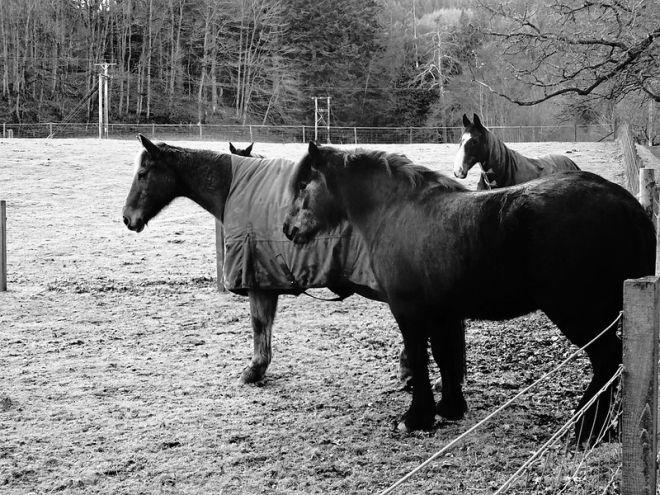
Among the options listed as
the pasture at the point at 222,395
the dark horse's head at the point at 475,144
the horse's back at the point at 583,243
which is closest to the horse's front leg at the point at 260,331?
the pasture at the point at 222,395

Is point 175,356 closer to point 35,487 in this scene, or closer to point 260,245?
point 260,245

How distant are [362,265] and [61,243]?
1035 centimetres

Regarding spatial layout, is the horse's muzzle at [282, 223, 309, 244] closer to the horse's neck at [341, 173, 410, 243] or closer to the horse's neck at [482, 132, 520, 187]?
the horse's neck at [341, 173, 410, 243]

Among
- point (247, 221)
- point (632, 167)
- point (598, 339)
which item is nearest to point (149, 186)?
point (247, 221)

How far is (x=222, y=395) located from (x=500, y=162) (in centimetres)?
445

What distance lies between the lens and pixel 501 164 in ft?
27.6

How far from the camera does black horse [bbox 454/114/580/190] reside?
832 centimetres

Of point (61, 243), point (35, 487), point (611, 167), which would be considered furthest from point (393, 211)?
point (611, 167)

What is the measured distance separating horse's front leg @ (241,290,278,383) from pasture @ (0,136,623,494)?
0.13m

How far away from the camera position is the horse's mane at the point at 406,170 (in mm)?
4844

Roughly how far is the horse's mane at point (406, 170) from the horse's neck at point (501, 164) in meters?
3.44

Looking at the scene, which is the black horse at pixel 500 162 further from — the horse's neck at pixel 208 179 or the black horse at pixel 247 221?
the horse's neck at pixel 208 179

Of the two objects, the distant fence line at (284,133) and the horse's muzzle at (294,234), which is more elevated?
the distant fence line at (284,133)

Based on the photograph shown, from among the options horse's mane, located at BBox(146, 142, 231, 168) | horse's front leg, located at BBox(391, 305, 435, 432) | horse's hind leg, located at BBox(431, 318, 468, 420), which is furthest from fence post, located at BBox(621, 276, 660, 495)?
horse's mane, located at BBox(146, 142, 231, 168)
